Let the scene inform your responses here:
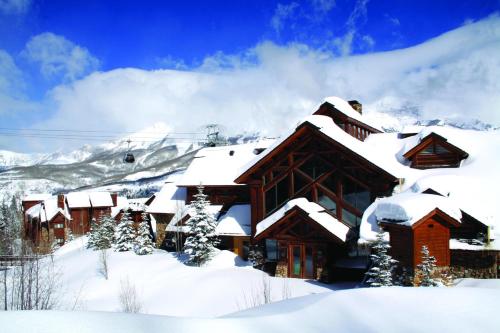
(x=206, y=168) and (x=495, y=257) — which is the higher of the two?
(x=206, y=168)

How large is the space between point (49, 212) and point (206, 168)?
3343cm

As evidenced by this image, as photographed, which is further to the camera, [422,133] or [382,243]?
[422,133]

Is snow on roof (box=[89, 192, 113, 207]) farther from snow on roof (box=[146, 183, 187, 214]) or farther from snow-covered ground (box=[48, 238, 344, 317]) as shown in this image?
snow-covered ground (box=[48, 238, 344, 317])

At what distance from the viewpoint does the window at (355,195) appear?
20.8 meters

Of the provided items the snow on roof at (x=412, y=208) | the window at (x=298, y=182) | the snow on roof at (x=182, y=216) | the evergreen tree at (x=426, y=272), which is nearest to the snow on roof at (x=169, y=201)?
the snow on roof at (x=182, y=216)

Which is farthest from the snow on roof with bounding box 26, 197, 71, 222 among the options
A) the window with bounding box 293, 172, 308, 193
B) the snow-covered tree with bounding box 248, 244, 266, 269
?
the window with bounding box 293, 172, 308, 193

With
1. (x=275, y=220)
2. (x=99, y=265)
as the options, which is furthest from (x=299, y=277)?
(x=99, y=265)

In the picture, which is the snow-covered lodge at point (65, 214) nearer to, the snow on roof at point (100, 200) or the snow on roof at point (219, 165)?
the snow on roof at point (100, 200)

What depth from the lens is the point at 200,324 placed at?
16.3 feet

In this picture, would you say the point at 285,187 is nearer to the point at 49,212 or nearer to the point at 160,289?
the point at 160,289

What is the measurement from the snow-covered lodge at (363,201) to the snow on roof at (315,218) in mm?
71

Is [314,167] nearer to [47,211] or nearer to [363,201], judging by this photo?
[363,201]

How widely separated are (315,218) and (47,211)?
46644 millimetres

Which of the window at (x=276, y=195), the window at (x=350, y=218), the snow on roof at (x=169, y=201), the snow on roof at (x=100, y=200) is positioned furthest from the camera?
the snow on roof at (x=100, y=200)
